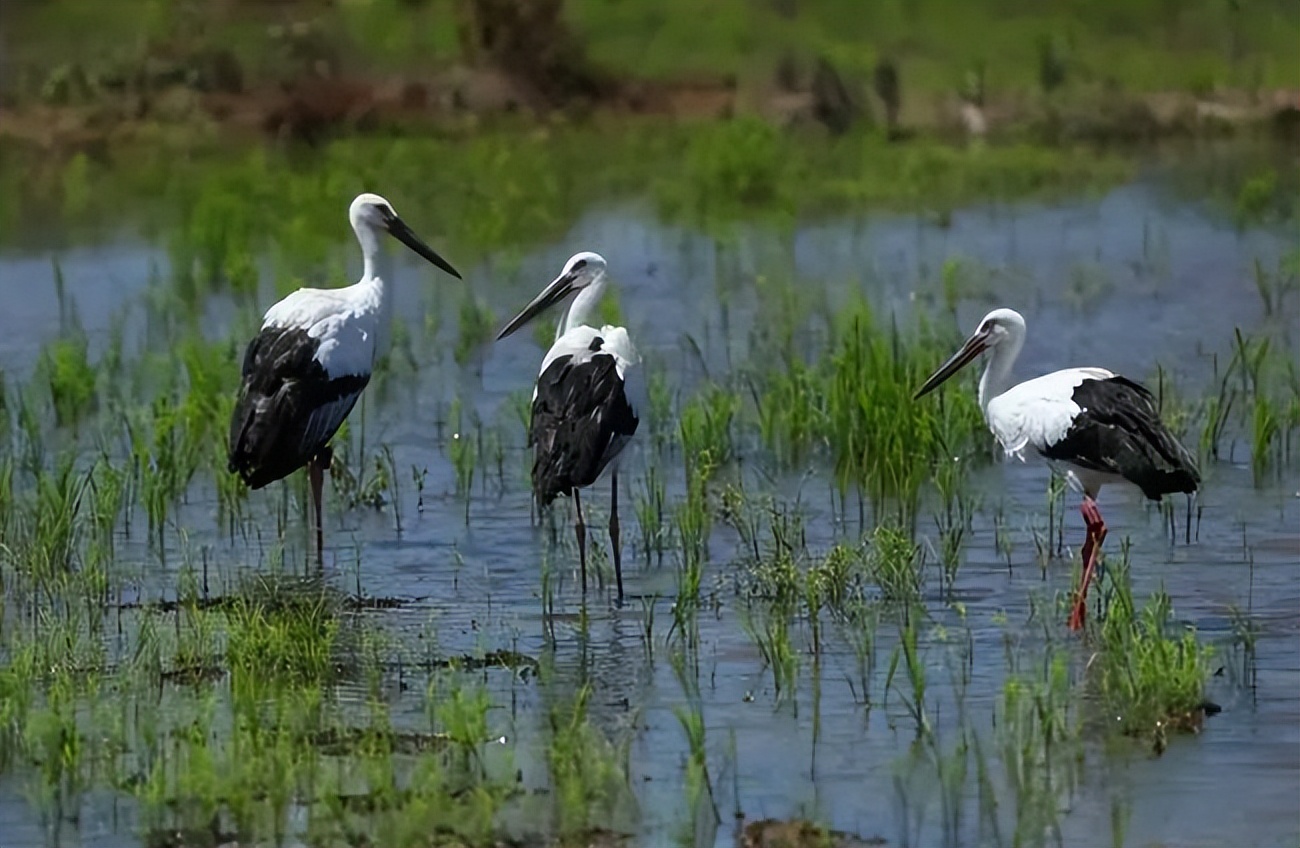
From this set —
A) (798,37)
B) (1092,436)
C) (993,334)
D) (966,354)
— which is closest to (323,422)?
(966,354)

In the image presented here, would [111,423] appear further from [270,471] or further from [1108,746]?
[1108,746]

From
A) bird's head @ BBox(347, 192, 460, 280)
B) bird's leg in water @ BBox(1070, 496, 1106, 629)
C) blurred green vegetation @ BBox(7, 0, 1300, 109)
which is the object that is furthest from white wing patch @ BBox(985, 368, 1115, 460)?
blurred green vegetation @ BBox(7, 0, 1300, 109)

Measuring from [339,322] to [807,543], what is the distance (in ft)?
6.53

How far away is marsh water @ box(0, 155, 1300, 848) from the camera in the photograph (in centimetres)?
716

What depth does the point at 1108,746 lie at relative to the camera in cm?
747

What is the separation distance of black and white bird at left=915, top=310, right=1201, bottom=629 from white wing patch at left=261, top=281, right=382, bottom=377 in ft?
7.85

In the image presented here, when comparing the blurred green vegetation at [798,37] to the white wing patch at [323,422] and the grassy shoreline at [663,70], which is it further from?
the white wing patch at [323,422]

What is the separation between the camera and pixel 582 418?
31.9ft

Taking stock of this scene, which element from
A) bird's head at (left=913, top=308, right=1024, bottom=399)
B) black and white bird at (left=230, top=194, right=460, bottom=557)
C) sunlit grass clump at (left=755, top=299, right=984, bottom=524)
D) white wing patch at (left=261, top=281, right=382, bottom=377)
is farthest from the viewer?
sunlit grass clump at (left=755, top=299, right=984, bottom=524)

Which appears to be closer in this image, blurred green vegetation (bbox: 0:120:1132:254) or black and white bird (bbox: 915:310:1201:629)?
black and white bird (bbox: 915:310:1201:629)

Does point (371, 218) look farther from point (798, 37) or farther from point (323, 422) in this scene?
point (798, 37)

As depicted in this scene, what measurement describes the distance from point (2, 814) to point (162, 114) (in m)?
17.4

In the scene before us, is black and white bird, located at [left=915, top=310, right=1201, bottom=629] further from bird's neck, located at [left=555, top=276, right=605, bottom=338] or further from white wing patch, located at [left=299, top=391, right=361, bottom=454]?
white wing patch, located at [left=299, top=391, right=361, bottom=454]

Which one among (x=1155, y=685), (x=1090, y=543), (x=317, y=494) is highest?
(x=317, y=494)
